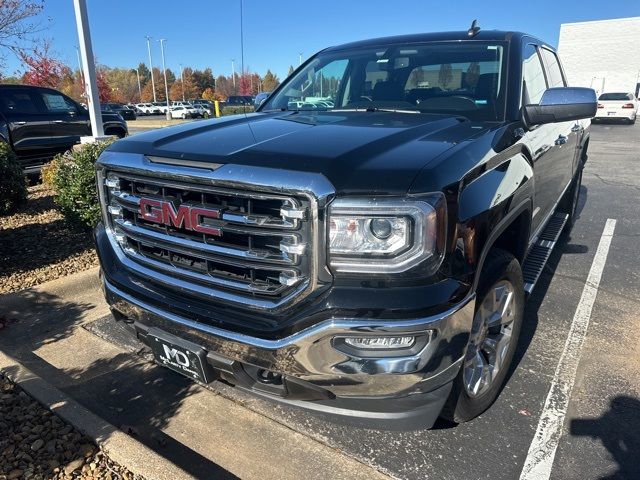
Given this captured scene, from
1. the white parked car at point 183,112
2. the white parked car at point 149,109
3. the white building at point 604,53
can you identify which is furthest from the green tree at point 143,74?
the white building at point 604,53

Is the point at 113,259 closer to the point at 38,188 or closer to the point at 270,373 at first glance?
the point at 270,373

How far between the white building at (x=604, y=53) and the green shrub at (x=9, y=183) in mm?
43520

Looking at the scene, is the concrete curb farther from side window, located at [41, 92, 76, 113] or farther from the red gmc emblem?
side window, located at [41, 92, 76, 113]

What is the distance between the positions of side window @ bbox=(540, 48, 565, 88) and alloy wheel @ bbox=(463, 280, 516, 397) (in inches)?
94.9

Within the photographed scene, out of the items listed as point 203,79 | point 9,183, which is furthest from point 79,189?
point 203,79

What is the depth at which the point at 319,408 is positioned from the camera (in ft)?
6.70

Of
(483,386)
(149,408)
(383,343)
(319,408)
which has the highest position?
(383,343)

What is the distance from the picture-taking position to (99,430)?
247 centimetres

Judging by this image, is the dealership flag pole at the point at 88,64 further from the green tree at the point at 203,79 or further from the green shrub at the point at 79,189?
the green tree at the point at 203,79

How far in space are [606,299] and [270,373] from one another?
343 centimetres

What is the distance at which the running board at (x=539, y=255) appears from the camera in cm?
334

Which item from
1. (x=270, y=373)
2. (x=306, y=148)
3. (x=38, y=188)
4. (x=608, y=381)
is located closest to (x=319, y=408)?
(x=270, y=373)

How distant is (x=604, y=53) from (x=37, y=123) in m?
46.6

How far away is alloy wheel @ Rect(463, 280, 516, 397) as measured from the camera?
94.0 inches
